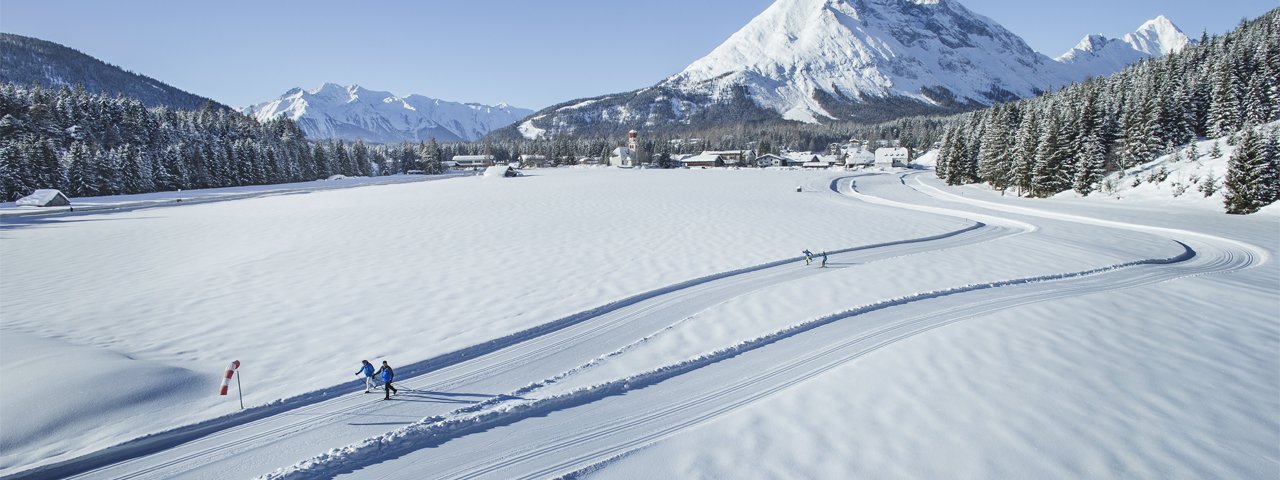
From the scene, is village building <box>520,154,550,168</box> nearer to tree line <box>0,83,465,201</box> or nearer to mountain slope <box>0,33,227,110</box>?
tree line <box>0,83,465,201</box>

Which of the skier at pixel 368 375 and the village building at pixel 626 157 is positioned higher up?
the village building at pixel 626 157

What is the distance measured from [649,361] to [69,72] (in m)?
271

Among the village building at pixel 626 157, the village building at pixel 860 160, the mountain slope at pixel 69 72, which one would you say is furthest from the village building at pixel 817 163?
the mountain slope at pixel 69 72

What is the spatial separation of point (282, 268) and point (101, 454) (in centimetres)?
1291

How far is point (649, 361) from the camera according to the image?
30.6 feet

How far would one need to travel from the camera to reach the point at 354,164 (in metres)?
105

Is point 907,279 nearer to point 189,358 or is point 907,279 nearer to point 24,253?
point 189,358

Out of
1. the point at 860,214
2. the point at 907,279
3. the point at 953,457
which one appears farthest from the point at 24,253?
the point at 860,214

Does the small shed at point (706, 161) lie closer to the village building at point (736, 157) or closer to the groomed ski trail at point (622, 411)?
the village building at point (736, 157)

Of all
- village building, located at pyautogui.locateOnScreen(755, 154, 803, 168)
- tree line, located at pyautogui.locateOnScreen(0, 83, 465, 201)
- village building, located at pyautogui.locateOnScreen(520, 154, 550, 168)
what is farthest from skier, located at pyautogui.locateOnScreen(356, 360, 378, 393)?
village building, located at pyautogui.locateOnScreen(520, 154, 550, 168)

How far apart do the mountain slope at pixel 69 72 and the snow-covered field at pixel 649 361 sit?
206075 millimetres

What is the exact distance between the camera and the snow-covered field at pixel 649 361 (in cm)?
635

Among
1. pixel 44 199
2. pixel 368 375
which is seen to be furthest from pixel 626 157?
pixel 368 375

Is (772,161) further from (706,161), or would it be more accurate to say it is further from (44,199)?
(44,199)
